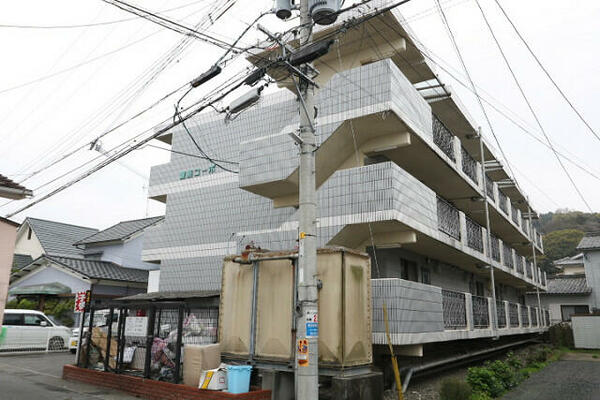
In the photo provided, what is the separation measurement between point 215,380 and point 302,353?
2848 millimetres

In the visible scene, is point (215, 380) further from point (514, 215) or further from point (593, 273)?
point (593, 273)

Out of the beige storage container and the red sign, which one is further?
the red sign

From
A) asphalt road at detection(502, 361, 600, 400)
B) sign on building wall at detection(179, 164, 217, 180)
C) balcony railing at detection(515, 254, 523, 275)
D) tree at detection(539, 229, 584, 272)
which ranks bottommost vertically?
asphalt road at detection(502, 361, 600, 400)

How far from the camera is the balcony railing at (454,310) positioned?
44.6 feet

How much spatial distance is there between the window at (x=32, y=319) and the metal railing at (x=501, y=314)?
20.7 meters

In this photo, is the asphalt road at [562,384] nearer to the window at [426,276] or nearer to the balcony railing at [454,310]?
the balcony railing at [454,310]

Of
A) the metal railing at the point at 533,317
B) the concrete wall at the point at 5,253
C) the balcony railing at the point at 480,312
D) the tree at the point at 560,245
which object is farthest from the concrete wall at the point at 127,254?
the tree at the point at 560,245

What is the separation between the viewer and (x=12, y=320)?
19672 mm

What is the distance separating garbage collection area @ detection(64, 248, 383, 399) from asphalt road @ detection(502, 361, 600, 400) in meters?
5.02

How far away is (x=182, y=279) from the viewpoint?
62.7 ft

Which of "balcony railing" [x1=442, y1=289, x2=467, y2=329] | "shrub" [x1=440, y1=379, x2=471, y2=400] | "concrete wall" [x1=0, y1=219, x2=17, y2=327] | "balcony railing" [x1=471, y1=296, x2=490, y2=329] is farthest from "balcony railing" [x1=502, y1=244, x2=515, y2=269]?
"concrete wall" [x1=0, y1=219, x2=17, y2=327]

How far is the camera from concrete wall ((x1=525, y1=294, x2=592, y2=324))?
38.6 meters

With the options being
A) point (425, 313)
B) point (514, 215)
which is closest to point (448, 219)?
point (425, 313)

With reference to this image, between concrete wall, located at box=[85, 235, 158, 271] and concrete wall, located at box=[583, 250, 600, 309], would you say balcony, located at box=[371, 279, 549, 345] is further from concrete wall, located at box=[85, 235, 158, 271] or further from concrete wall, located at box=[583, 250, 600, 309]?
concrete wall, located at box=[583, 250, 600, 309]
